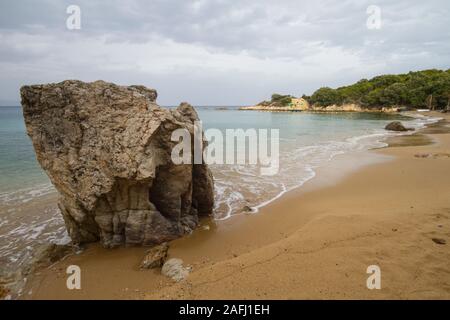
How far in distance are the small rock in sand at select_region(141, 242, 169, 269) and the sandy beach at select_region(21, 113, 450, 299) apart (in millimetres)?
201

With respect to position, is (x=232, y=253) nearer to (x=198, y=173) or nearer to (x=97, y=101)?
(x=198, y=173)

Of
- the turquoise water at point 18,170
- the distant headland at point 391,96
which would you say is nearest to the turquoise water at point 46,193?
the turquoise water at point 18,170

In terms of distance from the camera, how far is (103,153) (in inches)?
256

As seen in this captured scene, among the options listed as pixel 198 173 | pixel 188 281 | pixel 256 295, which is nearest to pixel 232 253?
pixel 188 281

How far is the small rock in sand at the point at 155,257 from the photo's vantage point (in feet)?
19.0

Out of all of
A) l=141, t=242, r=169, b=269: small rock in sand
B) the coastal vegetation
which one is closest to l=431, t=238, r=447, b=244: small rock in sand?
l=141, t=242, r=169, b=269: small rock in sand

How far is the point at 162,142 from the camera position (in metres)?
6.96

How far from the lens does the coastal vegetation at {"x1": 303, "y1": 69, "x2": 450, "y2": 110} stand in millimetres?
77375

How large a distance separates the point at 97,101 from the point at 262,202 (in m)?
6.16
